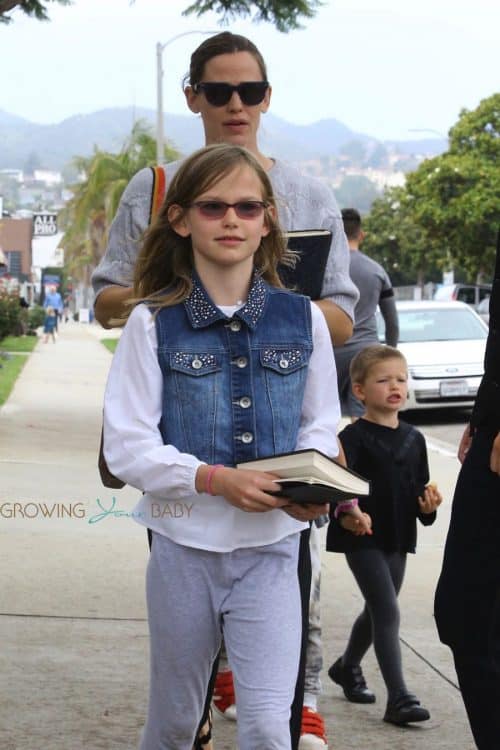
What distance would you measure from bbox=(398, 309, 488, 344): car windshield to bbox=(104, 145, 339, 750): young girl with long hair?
550 inches

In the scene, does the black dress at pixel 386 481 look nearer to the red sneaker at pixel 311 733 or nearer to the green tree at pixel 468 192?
the red sneaker at pixel 311 733

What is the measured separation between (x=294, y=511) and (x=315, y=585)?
53.2 inches

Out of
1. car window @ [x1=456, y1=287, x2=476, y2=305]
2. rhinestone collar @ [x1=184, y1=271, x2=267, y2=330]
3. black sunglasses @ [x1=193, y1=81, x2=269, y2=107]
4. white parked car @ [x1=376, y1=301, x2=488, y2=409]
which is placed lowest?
car window @ [x1=456, y1=287, x2=476, y2=305]

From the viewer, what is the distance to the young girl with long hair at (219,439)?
3.00m

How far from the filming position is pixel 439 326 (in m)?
17.6

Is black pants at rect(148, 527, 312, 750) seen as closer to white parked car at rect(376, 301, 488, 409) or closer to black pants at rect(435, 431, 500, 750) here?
black pants at rect(435, 431, 500, 750)

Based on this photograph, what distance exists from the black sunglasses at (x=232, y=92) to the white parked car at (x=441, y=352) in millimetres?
12206

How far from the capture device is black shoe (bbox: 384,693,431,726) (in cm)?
471

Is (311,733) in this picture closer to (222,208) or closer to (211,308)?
(211,308)

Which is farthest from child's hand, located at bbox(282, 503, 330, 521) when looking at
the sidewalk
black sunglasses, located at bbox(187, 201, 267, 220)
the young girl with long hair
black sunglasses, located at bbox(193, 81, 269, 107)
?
the sidewalk

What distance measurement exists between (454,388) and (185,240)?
514 inches

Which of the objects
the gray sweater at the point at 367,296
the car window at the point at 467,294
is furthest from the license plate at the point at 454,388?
the car window at the point at 467,294

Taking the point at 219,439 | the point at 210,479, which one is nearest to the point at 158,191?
the point at 219,439

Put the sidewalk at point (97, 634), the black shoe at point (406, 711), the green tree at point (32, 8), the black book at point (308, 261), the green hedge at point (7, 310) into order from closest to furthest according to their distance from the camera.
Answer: the black book at point (308, 261) < the sidewalk at point (97, 634) < the black shoe at point (406, 711) < the green tree at point (32, 8) < the green hedge at point (7, 310)
